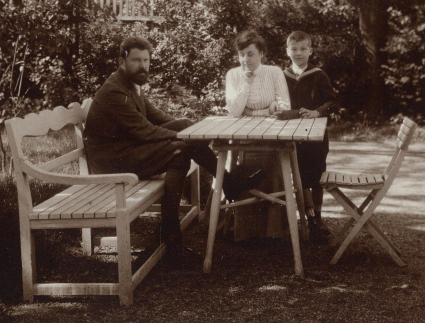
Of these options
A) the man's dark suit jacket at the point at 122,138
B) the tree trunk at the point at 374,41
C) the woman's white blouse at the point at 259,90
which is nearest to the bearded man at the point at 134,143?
the man's dark suit jacket at the point at 122,138

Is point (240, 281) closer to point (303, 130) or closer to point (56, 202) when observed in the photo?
point (303, 130)

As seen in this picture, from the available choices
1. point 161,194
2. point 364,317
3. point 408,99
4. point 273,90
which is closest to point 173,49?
point 408,99

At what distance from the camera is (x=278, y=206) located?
5.29m

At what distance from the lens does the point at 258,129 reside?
15.0 ft

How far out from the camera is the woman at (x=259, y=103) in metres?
5.27

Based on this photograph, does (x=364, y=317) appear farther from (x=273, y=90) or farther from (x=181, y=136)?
(x=273, y=90)

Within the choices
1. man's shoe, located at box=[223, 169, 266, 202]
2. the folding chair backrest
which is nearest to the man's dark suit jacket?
man's shoe, located at box=[223, 169, 266, 202]

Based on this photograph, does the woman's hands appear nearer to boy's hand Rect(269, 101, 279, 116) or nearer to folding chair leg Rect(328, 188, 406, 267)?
boy's hand Rect(269, 101, 279, 116)

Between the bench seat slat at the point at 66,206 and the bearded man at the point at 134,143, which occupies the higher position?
the bearded man at the point at 134,143

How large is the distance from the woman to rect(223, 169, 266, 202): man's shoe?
337 millimetres

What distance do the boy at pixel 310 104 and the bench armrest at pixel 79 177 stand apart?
203 cm

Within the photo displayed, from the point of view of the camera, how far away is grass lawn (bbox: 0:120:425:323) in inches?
152

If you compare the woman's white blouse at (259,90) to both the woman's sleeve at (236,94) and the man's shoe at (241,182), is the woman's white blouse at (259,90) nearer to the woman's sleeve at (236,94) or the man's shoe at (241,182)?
the woman's sleeve at (236,94)

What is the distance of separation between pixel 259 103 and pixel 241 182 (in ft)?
2.63
